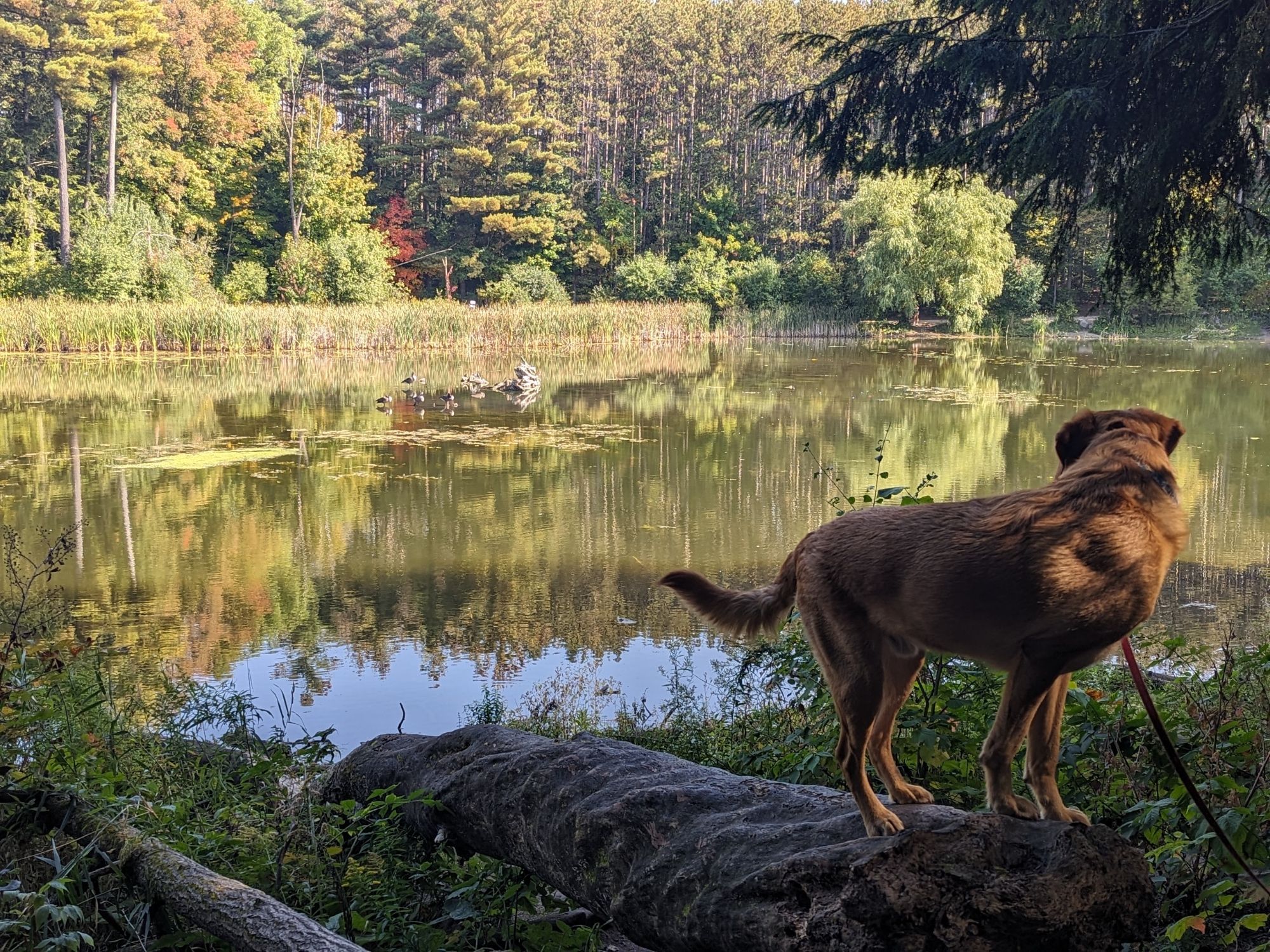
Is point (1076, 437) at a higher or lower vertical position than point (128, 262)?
lower

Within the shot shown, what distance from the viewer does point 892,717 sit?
2891mm

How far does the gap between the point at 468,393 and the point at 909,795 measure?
24.1 m

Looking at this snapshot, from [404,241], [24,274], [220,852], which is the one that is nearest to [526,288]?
[404,241]

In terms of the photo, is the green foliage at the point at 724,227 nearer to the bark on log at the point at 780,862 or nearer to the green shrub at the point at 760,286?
the green shrub at the point at 760,286

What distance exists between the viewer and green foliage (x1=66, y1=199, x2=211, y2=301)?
3922cm

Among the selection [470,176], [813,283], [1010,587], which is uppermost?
[470,176]

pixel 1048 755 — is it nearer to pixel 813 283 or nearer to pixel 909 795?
pixel 909 795

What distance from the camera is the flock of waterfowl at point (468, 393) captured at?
23.3 metres

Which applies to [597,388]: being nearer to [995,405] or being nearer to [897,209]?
[995,405]

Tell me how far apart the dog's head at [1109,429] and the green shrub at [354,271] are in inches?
1797

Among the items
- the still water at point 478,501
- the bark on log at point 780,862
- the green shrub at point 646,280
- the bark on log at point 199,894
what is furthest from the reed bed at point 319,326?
the bark on log at point 780,862

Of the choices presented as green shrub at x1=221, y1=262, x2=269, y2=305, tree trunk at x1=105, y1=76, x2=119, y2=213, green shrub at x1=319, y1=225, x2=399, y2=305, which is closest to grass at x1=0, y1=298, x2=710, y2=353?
green shrub at x1=319, y1=225, x2=399, y2=305

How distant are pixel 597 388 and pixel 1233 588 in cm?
1905

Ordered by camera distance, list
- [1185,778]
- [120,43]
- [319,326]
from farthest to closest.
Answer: [120,43]
[319,326]
[1185,778]
